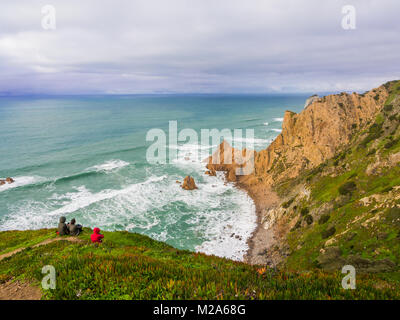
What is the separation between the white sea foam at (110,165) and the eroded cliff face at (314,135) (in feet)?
118

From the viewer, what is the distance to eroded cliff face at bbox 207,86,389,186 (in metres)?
50.8

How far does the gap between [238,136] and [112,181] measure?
66871 mm

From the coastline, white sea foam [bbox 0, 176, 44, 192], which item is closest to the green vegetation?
the coastline

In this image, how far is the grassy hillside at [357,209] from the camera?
20.7 meters

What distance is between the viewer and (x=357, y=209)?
85.9 feet

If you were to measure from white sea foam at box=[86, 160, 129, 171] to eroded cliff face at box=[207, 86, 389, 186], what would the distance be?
36010 mm

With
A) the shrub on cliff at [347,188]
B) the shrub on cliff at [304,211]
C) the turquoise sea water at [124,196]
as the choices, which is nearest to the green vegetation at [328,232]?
the shrub on cliff at [304,211]

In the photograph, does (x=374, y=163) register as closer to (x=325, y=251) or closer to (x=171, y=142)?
(x=325, y=251)

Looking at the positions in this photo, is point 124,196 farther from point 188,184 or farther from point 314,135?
point 314,135

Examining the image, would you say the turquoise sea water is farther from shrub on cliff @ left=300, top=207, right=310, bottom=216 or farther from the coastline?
shrub on cliff @ left=300, top=207, right=310, bottom=216

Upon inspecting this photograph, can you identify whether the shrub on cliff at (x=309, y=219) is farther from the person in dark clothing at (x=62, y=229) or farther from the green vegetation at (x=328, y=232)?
the person in dark clothing at (x=62, y=229)

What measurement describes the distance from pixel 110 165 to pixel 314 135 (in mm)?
60123

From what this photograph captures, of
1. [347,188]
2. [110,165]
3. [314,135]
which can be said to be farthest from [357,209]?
[110,165]
